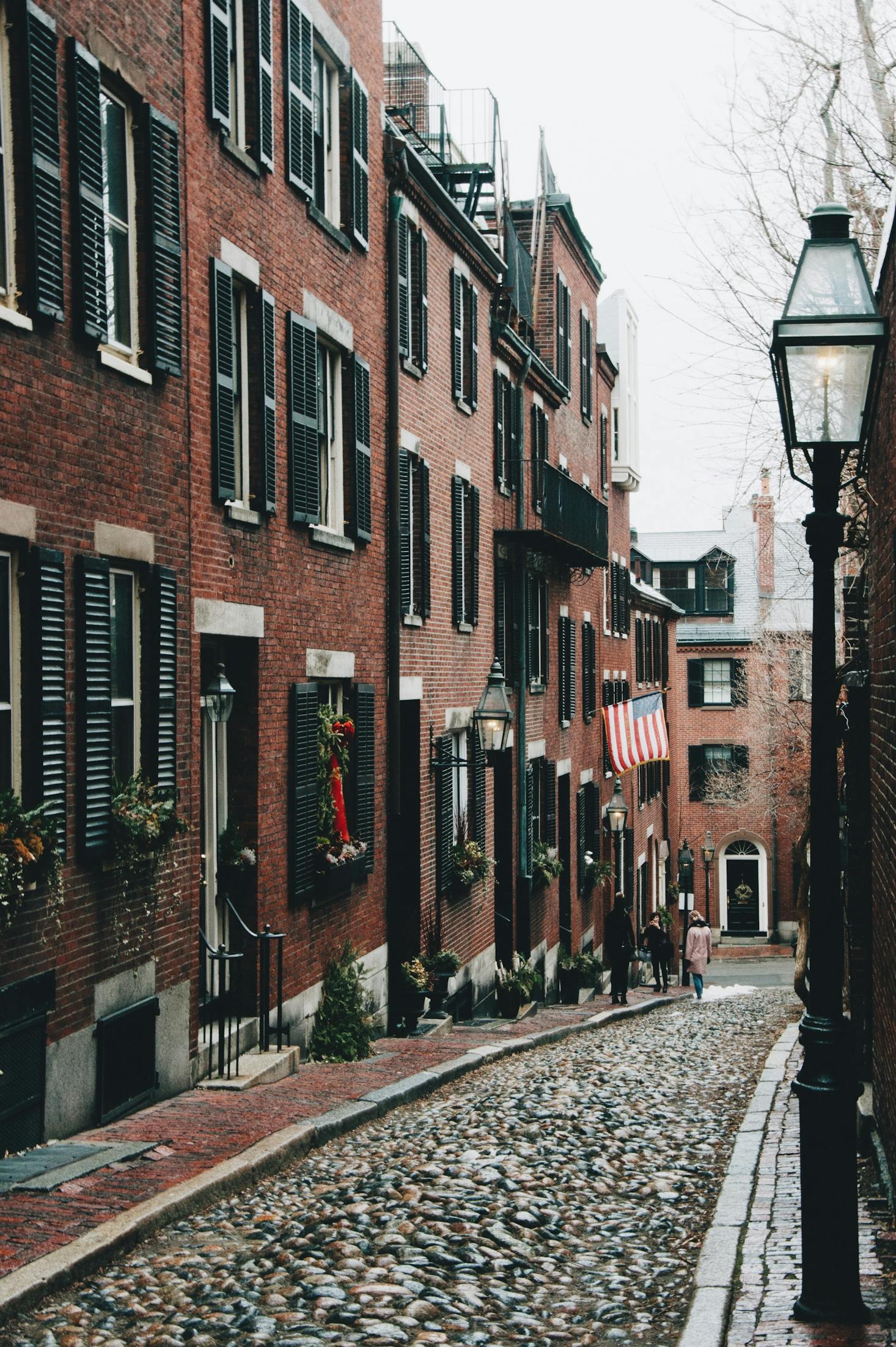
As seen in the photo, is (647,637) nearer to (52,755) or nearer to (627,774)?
(627,774)

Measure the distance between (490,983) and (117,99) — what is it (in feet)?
48.8

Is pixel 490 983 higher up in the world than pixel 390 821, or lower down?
lower down

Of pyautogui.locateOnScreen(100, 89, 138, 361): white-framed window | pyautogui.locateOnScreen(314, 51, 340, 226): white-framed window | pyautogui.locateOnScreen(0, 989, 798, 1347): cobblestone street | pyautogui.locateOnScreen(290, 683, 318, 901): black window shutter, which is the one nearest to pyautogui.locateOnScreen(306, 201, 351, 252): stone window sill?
pyautogui.locateOnScreen(314, 51, 340, 226): white-framed window

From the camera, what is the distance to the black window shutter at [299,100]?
42.2 feet

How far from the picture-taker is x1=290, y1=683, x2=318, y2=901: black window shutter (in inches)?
503

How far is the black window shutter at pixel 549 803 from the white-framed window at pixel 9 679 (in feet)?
60.3

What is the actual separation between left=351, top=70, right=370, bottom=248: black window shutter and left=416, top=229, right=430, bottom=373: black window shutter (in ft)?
7.24

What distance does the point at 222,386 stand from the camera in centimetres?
1114

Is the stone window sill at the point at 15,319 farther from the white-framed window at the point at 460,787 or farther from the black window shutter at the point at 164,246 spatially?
the white-framed window at the point at 460,787

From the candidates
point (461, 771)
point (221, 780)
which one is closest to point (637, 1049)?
point (461, 771)

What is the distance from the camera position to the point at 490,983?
2156cm

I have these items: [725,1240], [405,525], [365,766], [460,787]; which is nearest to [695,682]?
[460,787]

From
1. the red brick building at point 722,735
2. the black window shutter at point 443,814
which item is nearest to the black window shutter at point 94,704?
the black window shutter at point 443,814

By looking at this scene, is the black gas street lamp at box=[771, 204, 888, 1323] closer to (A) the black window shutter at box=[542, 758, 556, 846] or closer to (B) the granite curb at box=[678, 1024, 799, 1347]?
(B) the granite curb at box=[678, 1024, 799, 1347]
